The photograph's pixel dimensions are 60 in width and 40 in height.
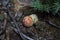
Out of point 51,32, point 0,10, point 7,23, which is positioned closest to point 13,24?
point 7,23

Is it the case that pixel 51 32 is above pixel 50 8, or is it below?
below

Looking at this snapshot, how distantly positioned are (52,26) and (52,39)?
0.19 meters

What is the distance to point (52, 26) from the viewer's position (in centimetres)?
214

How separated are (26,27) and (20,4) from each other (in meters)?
0.34

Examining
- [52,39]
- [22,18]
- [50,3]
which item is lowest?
[52,39]

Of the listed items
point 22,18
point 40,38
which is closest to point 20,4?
point 22,18

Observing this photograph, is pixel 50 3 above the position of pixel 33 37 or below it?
above

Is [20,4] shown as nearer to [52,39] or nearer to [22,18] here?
[22,18]

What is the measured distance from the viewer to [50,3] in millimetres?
2182

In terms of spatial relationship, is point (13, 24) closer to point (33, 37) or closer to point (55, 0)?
point (33, 37)

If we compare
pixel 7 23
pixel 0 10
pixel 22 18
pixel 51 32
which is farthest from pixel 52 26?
pixel 0 10

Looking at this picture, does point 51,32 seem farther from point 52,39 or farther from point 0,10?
point 0,10

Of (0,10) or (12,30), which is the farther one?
(0,10)

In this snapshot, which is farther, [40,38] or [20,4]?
[20,4]
